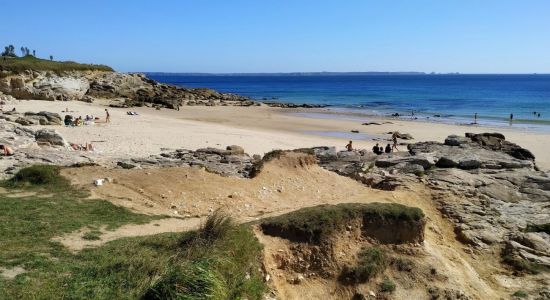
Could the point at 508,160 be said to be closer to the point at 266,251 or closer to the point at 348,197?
the point at 348,197

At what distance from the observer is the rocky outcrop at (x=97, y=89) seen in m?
61.4

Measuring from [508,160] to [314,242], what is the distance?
49.0 ft

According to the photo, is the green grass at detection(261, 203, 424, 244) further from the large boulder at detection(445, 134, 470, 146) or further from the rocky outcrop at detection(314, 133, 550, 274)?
the large boulder at detection(445, 134, 470, 146)

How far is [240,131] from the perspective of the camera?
43.8 meters

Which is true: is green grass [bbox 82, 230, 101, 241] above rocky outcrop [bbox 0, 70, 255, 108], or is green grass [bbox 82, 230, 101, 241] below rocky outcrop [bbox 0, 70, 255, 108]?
below

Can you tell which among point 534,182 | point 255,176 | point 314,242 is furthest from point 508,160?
point 314,242

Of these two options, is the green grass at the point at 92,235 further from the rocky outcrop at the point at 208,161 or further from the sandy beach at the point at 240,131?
the sandy beach at the point at 240,131

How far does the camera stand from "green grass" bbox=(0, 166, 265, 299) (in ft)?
27.3

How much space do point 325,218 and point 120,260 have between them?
5277mm

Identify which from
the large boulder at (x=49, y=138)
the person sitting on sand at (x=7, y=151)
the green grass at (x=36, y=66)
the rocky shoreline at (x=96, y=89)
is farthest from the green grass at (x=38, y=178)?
the green grass at (x=36, y=66)

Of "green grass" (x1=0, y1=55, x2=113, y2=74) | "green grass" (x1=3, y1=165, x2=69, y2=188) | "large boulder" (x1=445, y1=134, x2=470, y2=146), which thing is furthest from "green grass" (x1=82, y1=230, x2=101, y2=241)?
"green grass" (x1=0, y1=55, x2=113, y2=74)

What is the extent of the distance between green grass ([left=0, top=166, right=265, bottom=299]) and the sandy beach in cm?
1261

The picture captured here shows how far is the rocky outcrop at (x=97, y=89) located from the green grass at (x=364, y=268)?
5501cm

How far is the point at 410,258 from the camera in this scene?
12.8 metres
